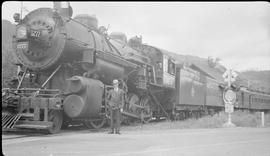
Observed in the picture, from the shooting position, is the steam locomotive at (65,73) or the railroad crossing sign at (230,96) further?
the railroad crossing sign at (230,96)

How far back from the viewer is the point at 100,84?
9.41m

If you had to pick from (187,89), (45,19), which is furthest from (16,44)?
(187,89)

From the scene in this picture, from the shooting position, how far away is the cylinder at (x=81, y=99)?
849 cm

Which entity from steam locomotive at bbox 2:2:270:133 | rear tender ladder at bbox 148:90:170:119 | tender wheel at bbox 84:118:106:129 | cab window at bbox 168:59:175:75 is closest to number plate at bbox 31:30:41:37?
steam locomotive at bbox 2:2:270:133

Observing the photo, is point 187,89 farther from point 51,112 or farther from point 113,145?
point 113,145

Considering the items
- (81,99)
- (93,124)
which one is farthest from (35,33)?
(93,124)

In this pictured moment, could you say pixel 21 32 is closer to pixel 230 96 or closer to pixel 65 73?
pixel 65 73

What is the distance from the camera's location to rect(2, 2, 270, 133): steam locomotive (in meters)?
8.47

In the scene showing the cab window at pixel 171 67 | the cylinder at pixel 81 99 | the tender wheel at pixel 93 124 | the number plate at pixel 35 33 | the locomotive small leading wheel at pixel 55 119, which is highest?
the number plate at pixel 35 33

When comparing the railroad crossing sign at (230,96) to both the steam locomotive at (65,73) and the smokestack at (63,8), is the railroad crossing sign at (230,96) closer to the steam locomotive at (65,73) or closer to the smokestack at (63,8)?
the steam locomotive at (65,73)

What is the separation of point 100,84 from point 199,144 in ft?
12.8

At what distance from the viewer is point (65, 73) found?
9695 millimetres

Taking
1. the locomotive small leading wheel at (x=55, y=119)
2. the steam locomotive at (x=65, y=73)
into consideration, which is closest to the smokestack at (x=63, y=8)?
the steam locomotive at (x=65, y=73)

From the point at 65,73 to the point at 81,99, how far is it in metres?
1.47
